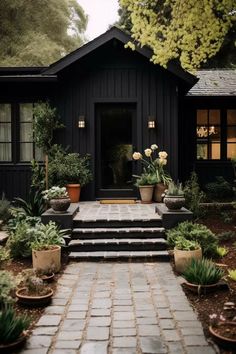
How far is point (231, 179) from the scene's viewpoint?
1230 centimetres

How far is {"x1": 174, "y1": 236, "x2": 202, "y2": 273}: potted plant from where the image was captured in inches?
252

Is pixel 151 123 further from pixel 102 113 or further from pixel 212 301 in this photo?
pixel 212 301

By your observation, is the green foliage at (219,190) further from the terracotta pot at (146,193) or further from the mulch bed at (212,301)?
the mulch bed at (212,301)

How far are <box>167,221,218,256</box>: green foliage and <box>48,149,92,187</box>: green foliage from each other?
374cm

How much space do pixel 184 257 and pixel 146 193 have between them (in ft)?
13.2

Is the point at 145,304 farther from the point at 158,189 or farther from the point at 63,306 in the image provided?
the point at 158,189

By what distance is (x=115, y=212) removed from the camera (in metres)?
9.01

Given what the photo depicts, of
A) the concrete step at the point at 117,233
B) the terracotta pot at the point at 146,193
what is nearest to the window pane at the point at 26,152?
the terracotta pot at the point at 146,193

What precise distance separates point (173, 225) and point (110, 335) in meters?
4.04

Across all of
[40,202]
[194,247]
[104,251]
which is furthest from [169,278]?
[40,202]

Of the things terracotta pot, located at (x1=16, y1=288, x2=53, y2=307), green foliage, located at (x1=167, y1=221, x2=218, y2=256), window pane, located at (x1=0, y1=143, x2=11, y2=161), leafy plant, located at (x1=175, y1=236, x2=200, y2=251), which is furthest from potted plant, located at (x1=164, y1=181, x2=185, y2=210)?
window pane, located at (x1=0, y1=143, x2=11, y2=161)

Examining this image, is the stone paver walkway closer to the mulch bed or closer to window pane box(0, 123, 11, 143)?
the mulch bed

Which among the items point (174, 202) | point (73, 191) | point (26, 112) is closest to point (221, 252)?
point (174, 202)

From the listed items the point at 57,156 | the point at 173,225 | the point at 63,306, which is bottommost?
the point at 63,306
